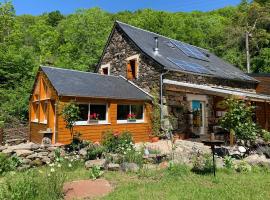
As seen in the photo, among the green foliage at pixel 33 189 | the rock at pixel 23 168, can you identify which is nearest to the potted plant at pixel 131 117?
the rock at pixel 23 168

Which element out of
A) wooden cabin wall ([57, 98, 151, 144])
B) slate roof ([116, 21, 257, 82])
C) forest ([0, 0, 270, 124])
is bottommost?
wooden cabin wall ([57, 98, 151, 144])

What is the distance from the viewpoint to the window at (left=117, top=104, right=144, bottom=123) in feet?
55.5

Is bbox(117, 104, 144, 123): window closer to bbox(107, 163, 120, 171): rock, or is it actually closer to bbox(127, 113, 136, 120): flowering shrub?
bbox(127, 113, 136, 120): flowering shrub

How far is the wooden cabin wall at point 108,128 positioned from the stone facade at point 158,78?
1.42 meters

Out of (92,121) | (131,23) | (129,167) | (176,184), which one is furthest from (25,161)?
(131,23)

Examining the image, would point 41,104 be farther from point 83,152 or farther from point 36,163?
point 36,163

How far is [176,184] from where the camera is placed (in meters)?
7.69

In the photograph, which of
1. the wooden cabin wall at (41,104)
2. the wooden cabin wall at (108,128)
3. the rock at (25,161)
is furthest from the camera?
the wooden cabin wall at (41,104)

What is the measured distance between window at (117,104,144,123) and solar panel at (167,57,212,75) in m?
3.67

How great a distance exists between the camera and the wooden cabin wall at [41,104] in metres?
14.8

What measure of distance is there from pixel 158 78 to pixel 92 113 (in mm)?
4872

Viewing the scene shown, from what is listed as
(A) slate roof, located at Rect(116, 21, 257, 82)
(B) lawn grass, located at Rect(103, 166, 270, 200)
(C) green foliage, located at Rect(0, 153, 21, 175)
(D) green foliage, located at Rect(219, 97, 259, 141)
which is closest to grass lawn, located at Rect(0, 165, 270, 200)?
(B) lawn grass, located at Rect(103, 166, 270, 200)

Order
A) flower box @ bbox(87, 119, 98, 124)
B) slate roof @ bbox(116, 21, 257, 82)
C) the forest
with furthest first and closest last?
the forest < slate roof @ bbox(116, 21, 257, 82) < flower box @ bbox(87, 119, 98, 124)

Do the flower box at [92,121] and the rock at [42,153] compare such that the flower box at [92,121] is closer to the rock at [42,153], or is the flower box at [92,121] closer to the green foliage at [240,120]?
the rock at [42,153]
